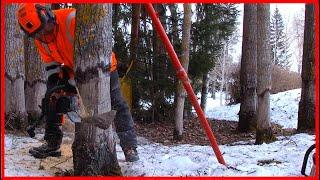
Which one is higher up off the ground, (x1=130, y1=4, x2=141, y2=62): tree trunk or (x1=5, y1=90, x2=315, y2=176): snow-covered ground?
(x1=130, y1=4, x2=141, y2=62): tree trunk

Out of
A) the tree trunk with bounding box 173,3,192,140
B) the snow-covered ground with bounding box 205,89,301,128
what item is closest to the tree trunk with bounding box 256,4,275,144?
the tree trunk with bounding box 173,3,192,140

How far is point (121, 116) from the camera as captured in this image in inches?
188

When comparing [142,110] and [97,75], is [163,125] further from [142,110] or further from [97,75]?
[97,75]

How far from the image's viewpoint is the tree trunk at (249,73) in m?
11.3

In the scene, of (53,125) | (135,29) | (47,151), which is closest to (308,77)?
(135,29)

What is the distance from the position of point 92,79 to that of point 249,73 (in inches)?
324

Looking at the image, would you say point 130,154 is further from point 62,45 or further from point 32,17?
point 32,17

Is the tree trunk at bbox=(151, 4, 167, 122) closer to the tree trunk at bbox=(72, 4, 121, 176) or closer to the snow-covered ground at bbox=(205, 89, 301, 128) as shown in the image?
the snow-covered ground at bbox=(205, 89, 301, 128)

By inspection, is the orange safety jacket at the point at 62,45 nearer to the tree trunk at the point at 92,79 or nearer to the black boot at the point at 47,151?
the tree trunk at the point at 92,79

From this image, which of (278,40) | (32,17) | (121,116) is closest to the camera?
(32,17)

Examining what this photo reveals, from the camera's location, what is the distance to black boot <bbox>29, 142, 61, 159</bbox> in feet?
15.8

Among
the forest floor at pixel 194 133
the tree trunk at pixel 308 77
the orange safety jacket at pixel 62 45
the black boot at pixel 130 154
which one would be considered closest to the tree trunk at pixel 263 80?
the tree trunk at pixel 308 77

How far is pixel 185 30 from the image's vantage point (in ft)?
28.9

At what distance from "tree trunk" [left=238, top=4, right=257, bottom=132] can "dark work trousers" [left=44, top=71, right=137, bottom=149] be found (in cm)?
677
